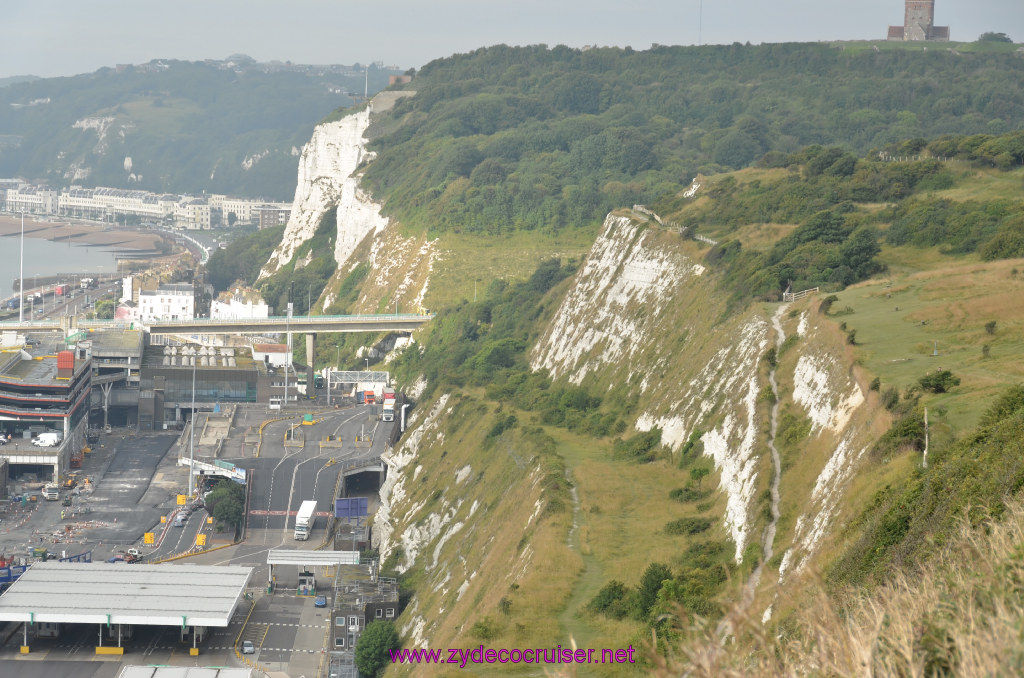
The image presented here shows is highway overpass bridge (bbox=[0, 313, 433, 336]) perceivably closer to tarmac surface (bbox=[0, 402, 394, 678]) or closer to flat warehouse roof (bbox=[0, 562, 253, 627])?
tarmac surface (bbox=[0, 402, 394, 678])

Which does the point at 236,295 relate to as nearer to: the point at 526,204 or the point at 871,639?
the point at 526,204

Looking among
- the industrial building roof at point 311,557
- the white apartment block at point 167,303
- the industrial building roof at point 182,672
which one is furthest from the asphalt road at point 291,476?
the white apartment block at point 167,303

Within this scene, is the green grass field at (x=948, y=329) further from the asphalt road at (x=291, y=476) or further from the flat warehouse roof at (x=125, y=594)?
the asphalt road at (x=291, y=476)

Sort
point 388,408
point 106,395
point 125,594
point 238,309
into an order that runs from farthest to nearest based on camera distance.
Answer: point 238,309
point 106,395
point 388,408
point 125,594

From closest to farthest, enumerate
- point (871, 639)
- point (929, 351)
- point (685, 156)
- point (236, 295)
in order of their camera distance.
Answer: point (871, 639) < point (929, 351) < point (685, 156) < point (236, 295)

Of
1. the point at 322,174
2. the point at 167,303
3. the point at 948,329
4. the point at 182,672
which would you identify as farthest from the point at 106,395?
the point at 322,174

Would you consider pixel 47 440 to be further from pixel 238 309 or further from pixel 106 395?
pixel 238 309

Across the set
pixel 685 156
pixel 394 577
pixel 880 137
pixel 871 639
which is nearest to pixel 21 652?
pixel 394 577
